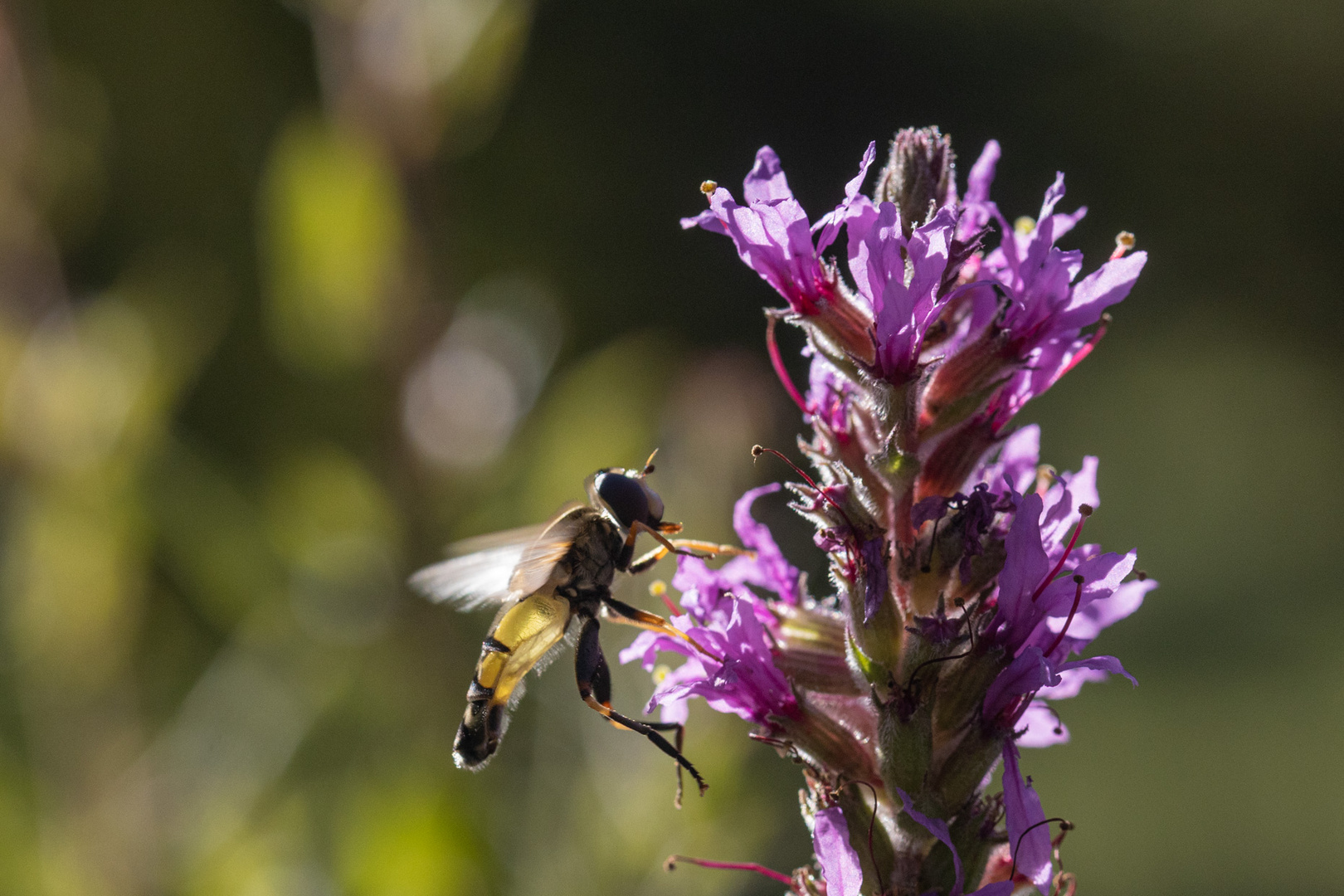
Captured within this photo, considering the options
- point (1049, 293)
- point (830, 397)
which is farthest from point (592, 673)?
point (1049, 293)

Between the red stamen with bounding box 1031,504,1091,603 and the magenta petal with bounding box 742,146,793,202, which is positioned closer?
the red stamen with bounding box 1031,504,1091,603

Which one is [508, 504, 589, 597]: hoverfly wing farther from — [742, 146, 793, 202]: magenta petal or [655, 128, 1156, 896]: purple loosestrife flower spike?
[742, 146, 793, 202]: magenta petal

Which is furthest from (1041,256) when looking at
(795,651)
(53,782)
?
(53,782)

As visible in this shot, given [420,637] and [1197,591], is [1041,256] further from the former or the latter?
[1197,591]

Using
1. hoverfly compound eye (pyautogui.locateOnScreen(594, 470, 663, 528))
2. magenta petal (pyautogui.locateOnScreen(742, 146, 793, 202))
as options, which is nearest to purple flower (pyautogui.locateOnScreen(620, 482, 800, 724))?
hoverfly compound eye (pyautogui.locateOnScreen(594, 470, 663, 528))

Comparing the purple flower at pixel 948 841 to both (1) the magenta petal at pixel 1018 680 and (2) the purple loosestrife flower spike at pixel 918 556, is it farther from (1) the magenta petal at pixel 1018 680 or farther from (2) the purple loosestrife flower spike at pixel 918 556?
(1) the magenta petal at pixel 1018 680

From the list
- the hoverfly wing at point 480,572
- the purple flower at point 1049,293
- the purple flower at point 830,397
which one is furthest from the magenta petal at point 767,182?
the hoverfly wing at point 480,572
